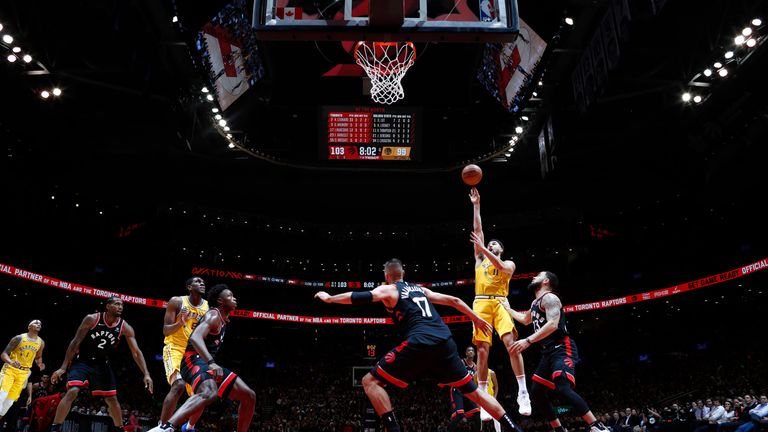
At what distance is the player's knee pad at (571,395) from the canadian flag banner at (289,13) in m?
5.88

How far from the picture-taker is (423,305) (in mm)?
6141

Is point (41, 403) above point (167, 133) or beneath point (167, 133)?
beneath

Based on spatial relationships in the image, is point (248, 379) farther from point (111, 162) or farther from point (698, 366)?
point (698, 366)

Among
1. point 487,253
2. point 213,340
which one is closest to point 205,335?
point 213,340

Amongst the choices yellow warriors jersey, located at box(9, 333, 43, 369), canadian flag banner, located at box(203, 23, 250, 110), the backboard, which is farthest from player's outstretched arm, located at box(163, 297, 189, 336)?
canadian flag banner, located at box(203, 23, 250, 110)

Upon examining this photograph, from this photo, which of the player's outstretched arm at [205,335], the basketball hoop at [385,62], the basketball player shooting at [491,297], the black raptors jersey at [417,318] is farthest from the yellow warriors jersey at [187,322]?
the basketball hoop at [385,62]

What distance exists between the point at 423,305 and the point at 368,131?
11.5 m

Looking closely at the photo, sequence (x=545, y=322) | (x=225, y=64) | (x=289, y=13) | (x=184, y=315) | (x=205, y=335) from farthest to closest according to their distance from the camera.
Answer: (x=225, y=64)
(x=289, y=13)
(x=184, y=315)
(x=545, y=322)
(x=205, y=335)

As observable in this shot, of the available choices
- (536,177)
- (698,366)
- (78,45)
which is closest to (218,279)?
(78,45)

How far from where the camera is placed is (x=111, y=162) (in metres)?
25.0

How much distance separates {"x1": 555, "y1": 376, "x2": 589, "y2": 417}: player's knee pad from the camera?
6.42 m

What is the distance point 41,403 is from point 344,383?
2080cm

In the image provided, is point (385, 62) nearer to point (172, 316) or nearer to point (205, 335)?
point (172, 316)

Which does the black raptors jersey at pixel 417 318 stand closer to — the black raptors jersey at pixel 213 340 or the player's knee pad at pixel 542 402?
the player's knee pad at pixel 542 402
